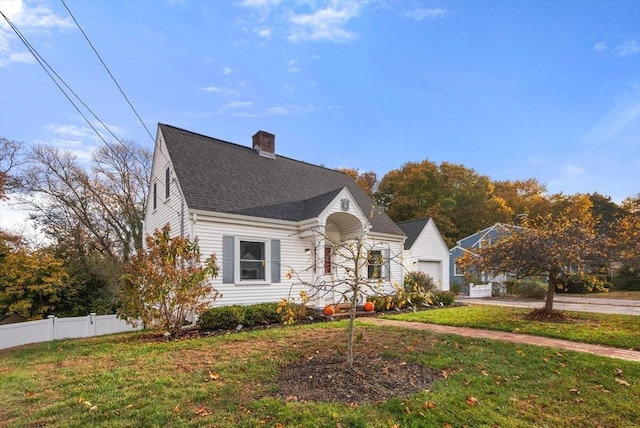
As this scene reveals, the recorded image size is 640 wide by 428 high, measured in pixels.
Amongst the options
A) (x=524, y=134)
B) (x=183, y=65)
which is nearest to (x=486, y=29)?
(x=524, y=134)

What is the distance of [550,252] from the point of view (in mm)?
9422

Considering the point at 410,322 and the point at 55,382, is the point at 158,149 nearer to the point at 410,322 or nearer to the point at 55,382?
the point at 55,382

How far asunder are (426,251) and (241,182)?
1189 cm

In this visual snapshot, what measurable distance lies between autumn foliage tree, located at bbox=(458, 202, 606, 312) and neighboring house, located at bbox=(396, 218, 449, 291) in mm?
8671

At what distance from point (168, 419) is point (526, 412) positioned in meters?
3.85

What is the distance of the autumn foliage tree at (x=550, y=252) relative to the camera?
940 cm

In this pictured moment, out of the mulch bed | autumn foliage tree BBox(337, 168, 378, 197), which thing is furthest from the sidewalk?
autumn foliage tree BBox(337, 168, 378, 197)

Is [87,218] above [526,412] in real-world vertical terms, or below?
above

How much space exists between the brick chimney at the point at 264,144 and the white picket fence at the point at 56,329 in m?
9.12

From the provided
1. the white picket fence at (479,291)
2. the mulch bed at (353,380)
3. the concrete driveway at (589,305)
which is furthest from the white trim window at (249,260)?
the white picket fence at (479,291)

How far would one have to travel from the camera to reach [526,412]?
380 centimetres

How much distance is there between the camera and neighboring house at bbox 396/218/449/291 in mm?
19527

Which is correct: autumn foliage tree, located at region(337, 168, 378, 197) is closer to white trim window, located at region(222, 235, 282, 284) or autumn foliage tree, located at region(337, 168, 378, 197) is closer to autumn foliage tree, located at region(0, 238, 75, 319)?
white trim window, located at region(222, 235, 282, 284)

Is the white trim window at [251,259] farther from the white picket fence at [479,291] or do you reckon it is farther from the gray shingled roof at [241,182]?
the white picket fence at [479,291]
